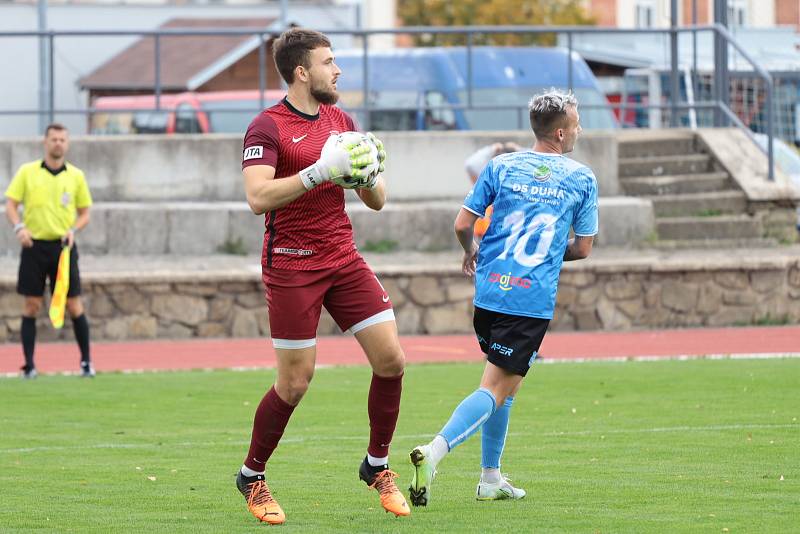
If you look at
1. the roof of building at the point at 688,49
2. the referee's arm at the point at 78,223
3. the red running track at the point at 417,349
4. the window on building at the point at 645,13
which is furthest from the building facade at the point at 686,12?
the referee's arm at the point at 78,223

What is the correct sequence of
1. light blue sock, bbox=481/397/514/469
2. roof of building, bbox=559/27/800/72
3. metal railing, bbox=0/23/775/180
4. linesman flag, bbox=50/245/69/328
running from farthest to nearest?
roof of building, bbox=559/27/800/72, metal railing, bbox=0/23/775/180, linesman flag, bbox=50/245/69/328, light blue sock, bbox=481/397/514/469

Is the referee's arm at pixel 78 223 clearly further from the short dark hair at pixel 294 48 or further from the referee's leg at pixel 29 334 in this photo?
the short dark hair at pixel 294 48

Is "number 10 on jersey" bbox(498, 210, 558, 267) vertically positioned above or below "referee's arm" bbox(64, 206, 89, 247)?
below

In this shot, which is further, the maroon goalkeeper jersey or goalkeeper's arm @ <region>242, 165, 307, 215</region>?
the maroon goalkeeper jersey

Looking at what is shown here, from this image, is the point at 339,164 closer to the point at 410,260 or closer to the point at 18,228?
the point at 18,228

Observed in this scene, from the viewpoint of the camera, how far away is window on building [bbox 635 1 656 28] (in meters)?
55.6

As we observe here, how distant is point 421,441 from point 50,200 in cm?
599

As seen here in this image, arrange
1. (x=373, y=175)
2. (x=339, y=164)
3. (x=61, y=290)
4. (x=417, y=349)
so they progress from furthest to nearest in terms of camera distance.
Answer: (x=417, y=349)
(x=61, y=290)
(x=373, y=175)
(x=339, y=164)

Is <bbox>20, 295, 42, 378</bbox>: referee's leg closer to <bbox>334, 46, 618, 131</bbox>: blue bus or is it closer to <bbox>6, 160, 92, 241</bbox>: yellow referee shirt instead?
<bbox>6, 160, 92, 241</bbox>: yellow referee shirt

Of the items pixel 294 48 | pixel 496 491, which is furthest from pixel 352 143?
pixel 496 491

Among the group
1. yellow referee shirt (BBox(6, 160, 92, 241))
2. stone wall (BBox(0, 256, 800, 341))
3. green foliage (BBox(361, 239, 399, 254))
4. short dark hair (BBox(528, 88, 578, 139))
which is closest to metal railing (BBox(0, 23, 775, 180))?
green foliage (BBox(361, 239, 399, 254))

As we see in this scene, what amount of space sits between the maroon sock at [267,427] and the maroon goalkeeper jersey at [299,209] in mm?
608

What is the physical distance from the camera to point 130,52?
25047 millimetres

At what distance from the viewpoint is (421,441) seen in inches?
389
